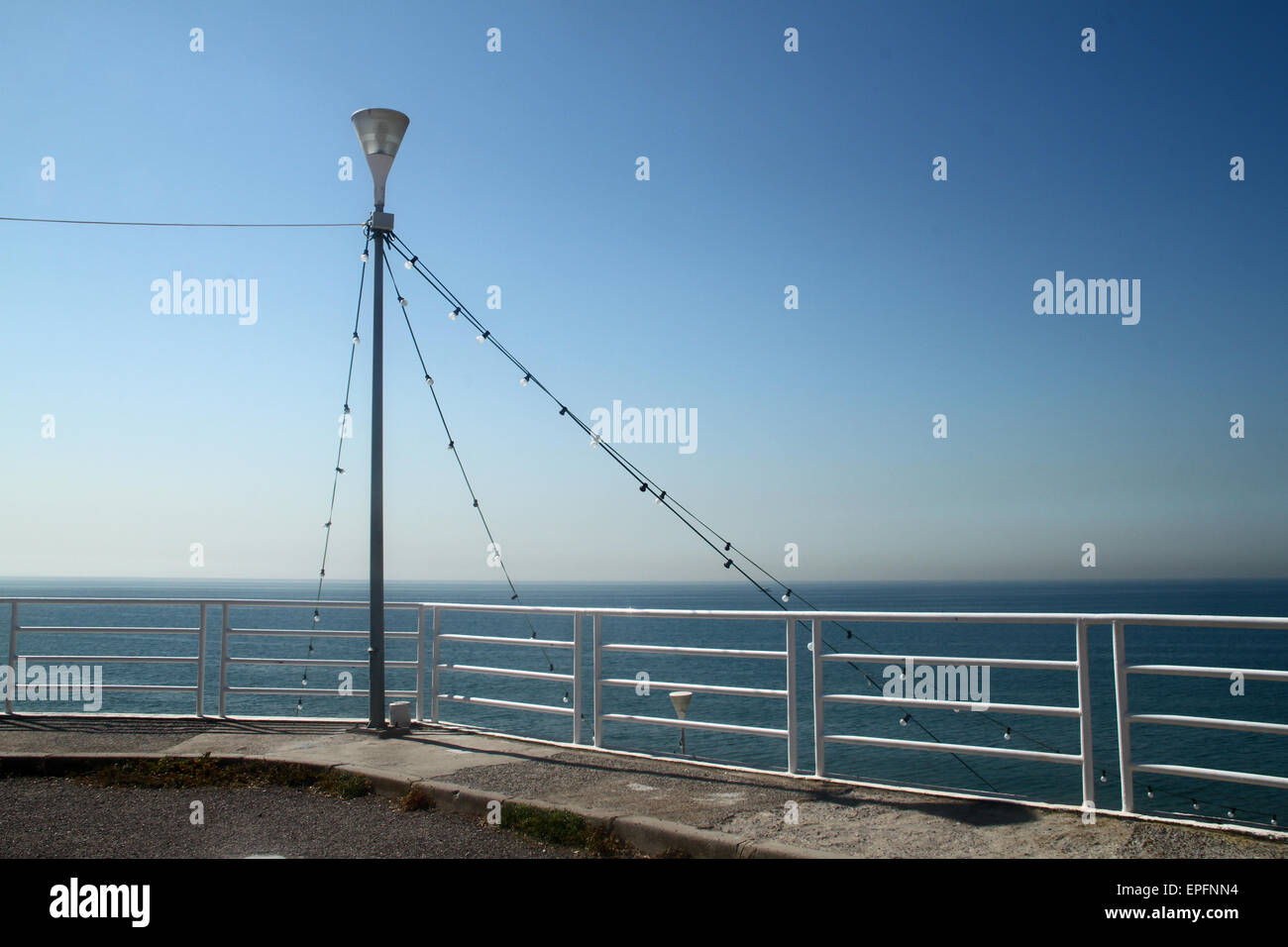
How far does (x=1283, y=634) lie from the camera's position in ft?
316

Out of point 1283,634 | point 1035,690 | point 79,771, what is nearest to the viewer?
point 79,771

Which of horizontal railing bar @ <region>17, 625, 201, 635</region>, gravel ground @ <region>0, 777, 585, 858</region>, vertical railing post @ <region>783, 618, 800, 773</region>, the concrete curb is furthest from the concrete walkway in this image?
horizontal railing bar @ <region>17, 625, 201, 635</region>

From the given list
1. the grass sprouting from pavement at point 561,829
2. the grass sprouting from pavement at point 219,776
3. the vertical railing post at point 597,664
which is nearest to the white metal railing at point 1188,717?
the grass sprouting from pavement at point 561,829

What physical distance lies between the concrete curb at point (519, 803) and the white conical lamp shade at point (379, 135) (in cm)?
558

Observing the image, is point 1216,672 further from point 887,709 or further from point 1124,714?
point 887,709

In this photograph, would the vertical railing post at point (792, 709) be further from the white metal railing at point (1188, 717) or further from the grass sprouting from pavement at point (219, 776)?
the grass sprouting from pavement at point (219, 776)

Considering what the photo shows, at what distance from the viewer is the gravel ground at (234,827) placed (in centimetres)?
548

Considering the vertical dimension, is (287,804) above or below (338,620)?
above

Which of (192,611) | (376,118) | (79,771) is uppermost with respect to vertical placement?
(376,118)

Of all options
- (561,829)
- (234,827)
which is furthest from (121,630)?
(561,829)
